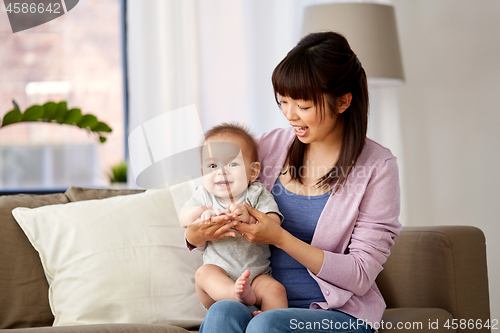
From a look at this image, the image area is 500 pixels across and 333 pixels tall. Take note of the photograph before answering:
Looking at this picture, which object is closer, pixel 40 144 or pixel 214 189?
pixel 214 189

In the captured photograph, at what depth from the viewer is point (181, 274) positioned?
1.34 metres

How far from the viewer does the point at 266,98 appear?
7.85ft

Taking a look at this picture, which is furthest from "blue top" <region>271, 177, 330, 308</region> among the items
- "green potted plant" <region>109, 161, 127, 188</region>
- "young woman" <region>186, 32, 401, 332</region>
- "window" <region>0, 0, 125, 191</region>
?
"window" <region>0, 0, 125, 191</region>

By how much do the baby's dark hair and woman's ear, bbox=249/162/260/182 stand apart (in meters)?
0.01

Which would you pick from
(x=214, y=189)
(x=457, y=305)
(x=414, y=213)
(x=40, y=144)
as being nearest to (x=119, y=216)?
(x=214, y=189)

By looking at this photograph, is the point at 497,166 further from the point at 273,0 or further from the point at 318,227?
the point at 318,227

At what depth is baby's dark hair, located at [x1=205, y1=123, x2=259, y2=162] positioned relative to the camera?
1193mm

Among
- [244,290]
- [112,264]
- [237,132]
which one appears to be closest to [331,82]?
[237,132]

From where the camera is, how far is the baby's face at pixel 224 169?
113cm

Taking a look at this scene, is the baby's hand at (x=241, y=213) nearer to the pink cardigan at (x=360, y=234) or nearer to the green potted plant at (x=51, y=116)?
the pink cardigan at (x=360, y=234)

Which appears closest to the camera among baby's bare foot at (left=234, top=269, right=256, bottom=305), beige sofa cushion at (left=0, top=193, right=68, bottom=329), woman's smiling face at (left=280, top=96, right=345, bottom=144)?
baby's bare foot at (left=234, top=269, right=256, bottom=305)

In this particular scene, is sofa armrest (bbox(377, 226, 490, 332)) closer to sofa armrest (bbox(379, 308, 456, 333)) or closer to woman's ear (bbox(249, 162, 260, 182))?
sofa armrest (bbox(379, 308, 456, 333))

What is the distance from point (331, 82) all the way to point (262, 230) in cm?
38

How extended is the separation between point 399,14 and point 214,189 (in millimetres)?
1855
